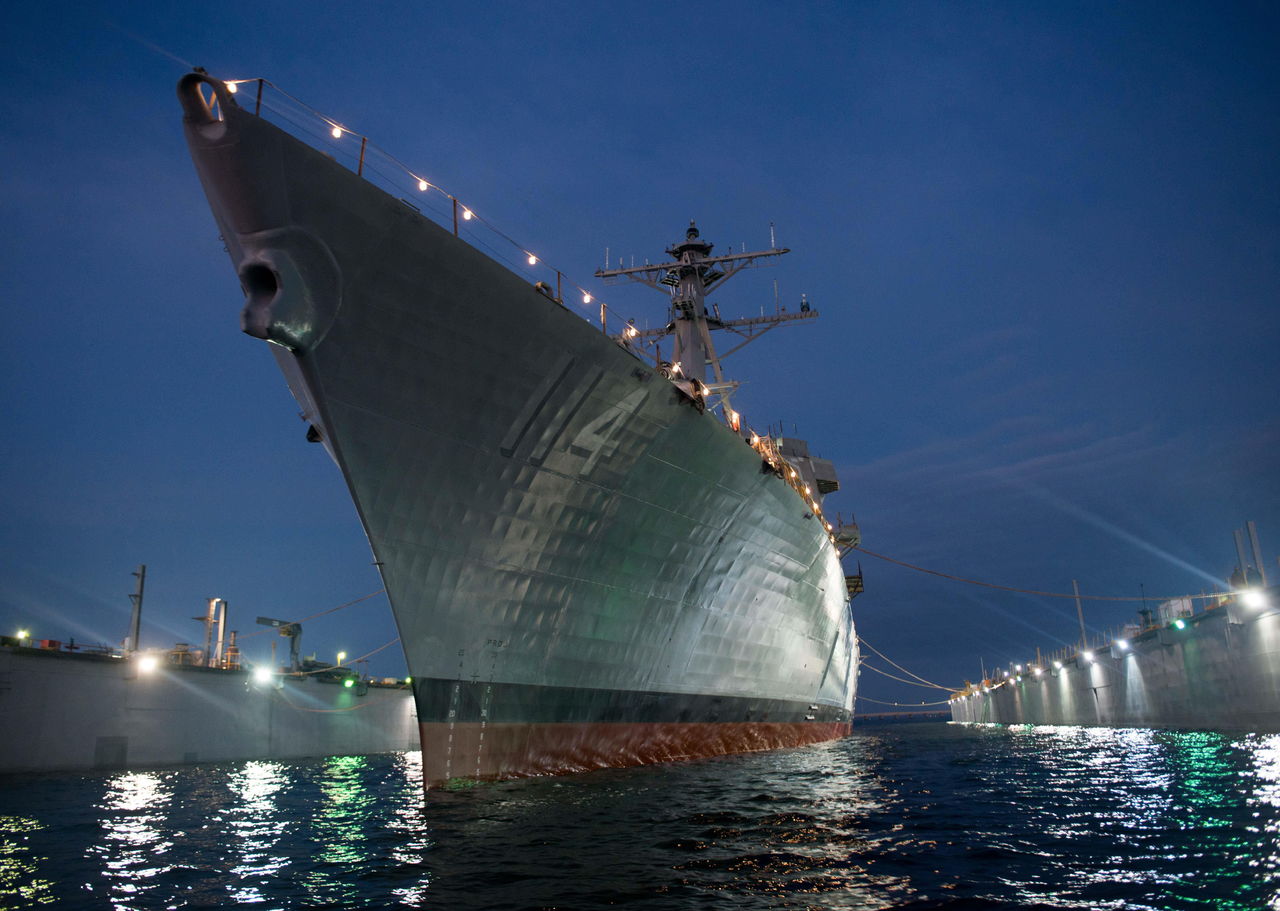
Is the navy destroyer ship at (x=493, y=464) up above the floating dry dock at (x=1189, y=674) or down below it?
above

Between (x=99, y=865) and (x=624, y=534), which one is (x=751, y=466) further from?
(x=99, y=865)

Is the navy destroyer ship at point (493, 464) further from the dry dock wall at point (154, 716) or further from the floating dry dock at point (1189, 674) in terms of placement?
the floating dry dock at point (1189, 674)

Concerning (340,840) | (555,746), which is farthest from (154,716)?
(340,840)

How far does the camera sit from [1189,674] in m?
27.8

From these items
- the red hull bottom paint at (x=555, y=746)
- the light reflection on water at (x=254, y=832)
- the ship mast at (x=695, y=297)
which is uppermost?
the ship mast at (x=695, y=297)

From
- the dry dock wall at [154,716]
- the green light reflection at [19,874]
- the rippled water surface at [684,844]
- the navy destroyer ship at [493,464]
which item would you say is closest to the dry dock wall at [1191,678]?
the rippled water surface at [684,844]

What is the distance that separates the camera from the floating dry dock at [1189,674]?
878 inches

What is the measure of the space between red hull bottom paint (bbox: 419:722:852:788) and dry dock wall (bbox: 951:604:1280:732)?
15969 millimetres

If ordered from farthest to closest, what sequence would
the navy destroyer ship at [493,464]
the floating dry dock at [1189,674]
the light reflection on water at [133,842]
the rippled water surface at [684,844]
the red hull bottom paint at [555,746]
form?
the floating dry dock at [1189,674] → the red hull bottom paint at [555,746] → the navy destroyer ship at [493,464] → the light reflection on water at [133,842] → the rippled water surface at [684,844]

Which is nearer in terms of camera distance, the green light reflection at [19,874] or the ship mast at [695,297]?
the green light reflection at [19,874]

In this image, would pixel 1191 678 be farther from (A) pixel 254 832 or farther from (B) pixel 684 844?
(A) pixel 254 832

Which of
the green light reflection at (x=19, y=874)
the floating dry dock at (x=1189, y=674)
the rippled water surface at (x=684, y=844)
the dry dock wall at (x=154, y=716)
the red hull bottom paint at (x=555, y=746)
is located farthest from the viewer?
the floating dry dock at (x=1189, y=674)

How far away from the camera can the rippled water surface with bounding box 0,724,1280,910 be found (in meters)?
5.55

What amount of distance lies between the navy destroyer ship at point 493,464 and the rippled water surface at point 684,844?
56.8 inches
